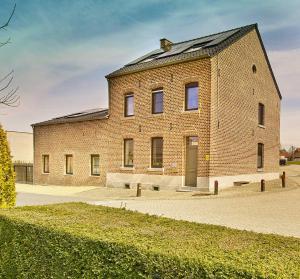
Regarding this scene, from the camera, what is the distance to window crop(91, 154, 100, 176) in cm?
2093

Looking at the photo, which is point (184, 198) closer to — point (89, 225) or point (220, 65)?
point (220, 65)

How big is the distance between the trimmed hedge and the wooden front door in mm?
11818

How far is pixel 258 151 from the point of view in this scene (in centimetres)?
2112

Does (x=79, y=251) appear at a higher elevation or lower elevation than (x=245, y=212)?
higher

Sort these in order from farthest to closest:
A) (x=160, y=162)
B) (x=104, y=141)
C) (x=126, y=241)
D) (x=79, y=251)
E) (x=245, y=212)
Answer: (x=104, y=141), (x=160, y=162), (x=245, y=212), (x=79, y=251), (x=126, y=241)

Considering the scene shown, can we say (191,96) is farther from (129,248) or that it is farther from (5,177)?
(129,248)

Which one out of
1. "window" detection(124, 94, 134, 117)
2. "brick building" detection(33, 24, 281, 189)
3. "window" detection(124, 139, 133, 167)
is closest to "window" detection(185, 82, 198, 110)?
"brick building" detection(33, 24, 281, 189)

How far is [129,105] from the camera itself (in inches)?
768

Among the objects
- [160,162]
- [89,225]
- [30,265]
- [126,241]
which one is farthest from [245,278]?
[160,162]

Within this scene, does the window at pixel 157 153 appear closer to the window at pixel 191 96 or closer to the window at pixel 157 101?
the window at pixel 157 101

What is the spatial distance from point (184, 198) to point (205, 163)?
263 centimetres

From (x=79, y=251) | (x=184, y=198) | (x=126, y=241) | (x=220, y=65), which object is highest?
(x=220, y=65)

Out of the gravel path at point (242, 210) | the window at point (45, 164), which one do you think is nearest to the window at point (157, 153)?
the gravel path at point (242, 210)

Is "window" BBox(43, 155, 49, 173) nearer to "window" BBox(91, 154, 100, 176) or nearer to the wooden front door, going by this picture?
"window" BBox(91, 154, 100, 176)
